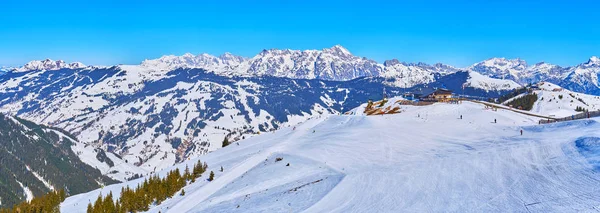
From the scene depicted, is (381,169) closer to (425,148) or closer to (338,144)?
(425,148)

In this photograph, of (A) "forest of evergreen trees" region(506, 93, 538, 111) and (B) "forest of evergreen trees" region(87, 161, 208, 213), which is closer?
(B) "forest of evergreen trees" region(87, 161, 208, 213)

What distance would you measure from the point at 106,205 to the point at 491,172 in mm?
60982

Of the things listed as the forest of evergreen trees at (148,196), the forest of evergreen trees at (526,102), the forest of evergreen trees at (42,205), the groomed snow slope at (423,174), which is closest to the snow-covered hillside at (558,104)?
the forest of evergreen trees at (526,102)

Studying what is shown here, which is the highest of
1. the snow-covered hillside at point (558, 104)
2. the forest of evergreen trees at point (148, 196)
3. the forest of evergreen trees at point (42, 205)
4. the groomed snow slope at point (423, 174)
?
the snow-covered hillside at point (558, 104)

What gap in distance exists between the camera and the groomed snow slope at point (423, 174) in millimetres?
32062

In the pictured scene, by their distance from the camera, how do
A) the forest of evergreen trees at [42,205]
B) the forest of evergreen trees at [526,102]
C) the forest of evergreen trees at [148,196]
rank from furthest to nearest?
the forest of evergreen trees at [526,102] → the forest of evergreen trees at [42,205] → the forest of evergreen trees at [148,196]

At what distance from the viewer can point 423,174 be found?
42.4m

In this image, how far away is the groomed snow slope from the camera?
105 ft

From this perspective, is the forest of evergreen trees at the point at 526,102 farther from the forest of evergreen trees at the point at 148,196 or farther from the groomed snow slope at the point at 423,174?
the forest of evergreen trees at the point at 148,196

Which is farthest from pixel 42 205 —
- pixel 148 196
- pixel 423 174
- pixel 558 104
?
pixel 558 104

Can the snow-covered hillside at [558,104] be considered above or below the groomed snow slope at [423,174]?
above

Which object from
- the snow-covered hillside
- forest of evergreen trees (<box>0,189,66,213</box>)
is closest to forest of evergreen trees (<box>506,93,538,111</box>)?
the snow-covered hillside

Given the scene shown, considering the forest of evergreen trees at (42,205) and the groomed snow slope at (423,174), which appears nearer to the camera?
the groomed snow slope at (423,174)

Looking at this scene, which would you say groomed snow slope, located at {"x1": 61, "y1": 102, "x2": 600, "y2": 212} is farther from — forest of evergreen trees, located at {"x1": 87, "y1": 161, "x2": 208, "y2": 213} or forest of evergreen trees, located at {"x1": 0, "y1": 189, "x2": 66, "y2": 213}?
forest of evergreen trees, located at {"x1": 0, "y1": 189, "x2": 66, "y2": 213}
